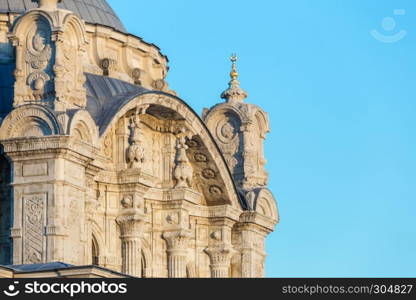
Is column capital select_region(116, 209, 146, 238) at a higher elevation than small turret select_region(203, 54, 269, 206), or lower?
lower

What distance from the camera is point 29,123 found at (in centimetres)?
6181

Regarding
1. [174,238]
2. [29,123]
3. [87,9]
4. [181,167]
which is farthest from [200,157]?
[29,123]

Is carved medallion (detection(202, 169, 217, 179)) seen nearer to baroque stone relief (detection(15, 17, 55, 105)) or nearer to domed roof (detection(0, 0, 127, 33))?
domed roof (detection(0, 0, 127, 33))

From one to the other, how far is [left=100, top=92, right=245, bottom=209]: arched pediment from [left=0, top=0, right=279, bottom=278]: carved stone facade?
0.11ft

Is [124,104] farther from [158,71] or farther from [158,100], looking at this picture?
[158,71]

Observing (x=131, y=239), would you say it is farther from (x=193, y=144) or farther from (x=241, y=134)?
(x=241, y=134)

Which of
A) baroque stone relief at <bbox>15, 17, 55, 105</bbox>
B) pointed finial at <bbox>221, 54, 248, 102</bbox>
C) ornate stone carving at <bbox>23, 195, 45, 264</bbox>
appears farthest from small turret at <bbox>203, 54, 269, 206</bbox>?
ornate stone carving at <bbox>23, 195, 45, 264</bbox>

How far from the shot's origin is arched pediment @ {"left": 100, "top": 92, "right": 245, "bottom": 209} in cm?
6775

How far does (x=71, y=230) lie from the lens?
61406 mm

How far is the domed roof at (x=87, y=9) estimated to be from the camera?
228 feet

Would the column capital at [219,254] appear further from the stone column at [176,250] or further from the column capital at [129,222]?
the column capital at [129,222]

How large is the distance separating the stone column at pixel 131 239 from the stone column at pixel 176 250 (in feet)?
8.65

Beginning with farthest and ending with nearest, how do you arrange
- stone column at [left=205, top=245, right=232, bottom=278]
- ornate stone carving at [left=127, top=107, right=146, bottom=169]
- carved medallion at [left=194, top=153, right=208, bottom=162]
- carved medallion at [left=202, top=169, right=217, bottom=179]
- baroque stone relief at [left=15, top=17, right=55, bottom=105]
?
stone column at [left=205, top=245, right=232, bottom=278], carved medallion at [left=202, top=169, right=217, bottom=179], carved medallion at [left=194, top=153, right=208, bottom=162], ornate stone carving at [left=127, top=107, right=146, bottom=169], baroque stone relief at [left=15, top=17, right=55, bottom=105]

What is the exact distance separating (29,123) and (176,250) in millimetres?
9905
